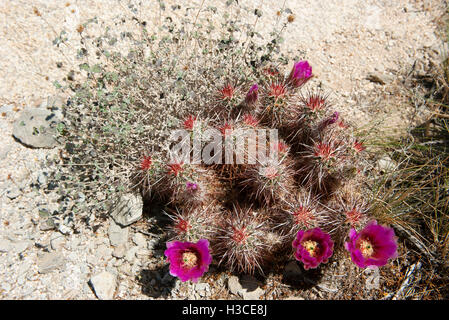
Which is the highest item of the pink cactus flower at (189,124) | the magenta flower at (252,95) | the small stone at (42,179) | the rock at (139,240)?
the magenta flower at (252,95)

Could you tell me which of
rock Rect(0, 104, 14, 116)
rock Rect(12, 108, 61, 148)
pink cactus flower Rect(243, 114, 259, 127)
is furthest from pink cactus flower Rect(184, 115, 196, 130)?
rock Rect(0, 104, 14, 116)

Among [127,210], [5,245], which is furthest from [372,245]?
[5,245]

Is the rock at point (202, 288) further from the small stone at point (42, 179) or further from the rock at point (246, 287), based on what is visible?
the small stone at point (42, 179)

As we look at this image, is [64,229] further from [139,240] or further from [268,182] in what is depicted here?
[268,182]

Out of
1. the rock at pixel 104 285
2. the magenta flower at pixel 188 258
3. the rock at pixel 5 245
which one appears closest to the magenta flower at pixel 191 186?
the magenta flower at pixel 188 258

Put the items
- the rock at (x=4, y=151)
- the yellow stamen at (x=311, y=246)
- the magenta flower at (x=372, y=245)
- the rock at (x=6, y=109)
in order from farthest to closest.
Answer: the rock at (x=6, y=109)
the rock at (x=4, y=151)
the yellow stamen at (x=311, y=246)
the magenta flower at (x=372, y=245)
